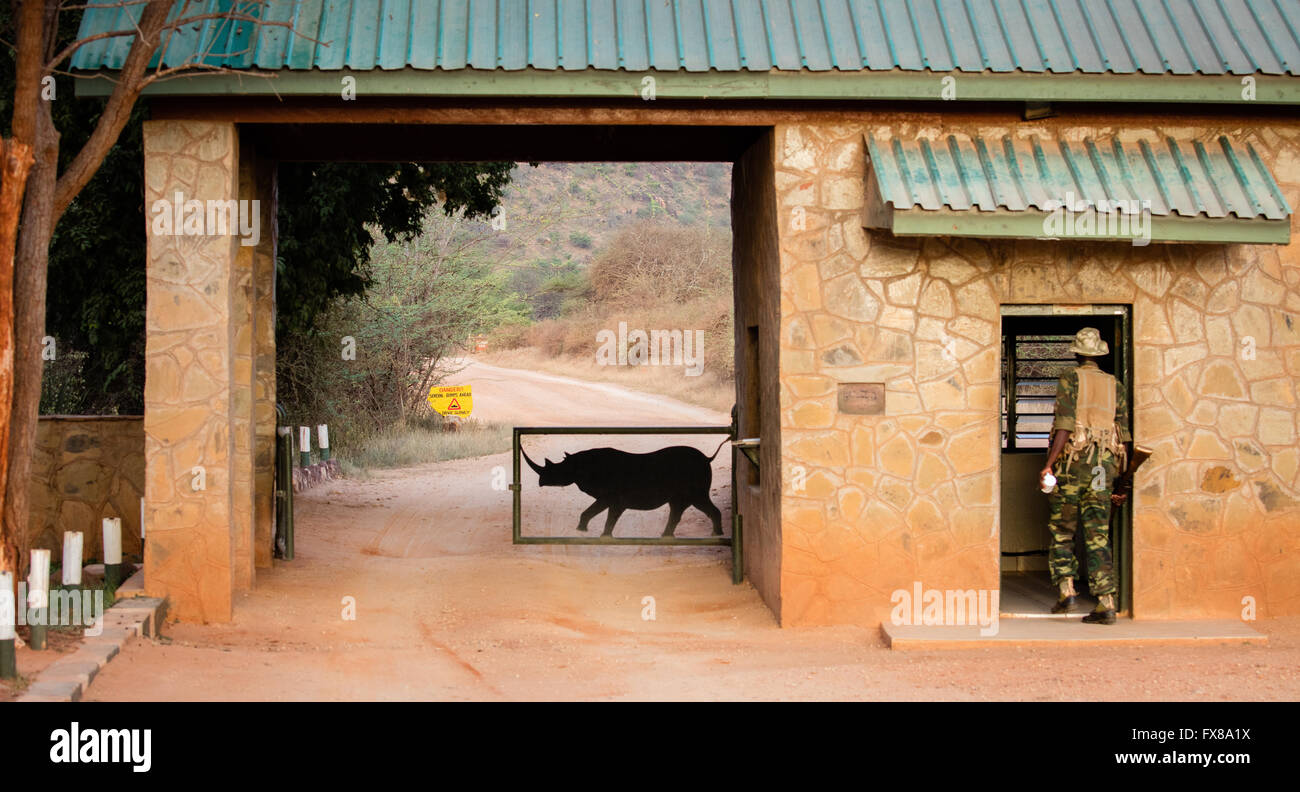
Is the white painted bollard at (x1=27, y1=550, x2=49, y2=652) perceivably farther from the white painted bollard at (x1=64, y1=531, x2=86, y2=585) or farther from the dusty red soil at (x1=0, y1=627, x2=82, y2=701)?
the white painted bollard at (x1=64, y1=531, x2=86, y2=585)

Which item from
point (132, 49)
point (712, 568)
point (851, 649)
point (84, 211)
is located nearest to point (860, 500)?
point (851, 649)

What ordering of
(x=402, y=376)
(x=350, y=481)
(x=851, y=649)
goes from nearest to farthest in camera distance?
(x=851, y=649) → (x=350, y=481) → (x=402, y=376)

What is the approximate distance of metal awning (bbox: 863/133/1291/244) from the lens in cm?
805

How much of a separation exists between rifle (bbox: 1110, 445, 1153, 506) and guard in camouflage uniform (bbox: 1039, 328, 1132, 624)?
35 millimetres

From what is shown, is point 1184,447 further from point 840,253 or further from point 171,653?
point 171,653

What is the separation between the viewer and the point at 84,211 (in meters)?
12.3

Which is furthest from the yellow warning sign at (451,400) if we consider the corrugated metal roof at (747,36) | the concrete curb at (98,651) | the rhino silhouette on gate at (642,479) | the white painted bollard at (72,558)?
the white painted bollard at (72,558)

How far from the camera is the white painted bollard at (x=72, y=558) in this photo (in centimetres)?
756

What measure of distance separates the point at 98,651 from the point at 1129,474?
268 inches

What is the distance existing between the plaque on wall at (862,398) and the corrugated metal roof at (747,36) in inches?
86.9

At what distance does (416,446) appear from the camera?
2280 centimetres

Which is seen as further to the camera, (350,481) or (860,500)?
(350,481)

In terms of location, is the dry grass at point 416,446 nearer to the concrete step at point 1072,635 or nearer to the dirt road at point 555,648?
the dirt road at point 555,648

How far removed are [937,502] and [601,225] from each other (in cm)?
5575
